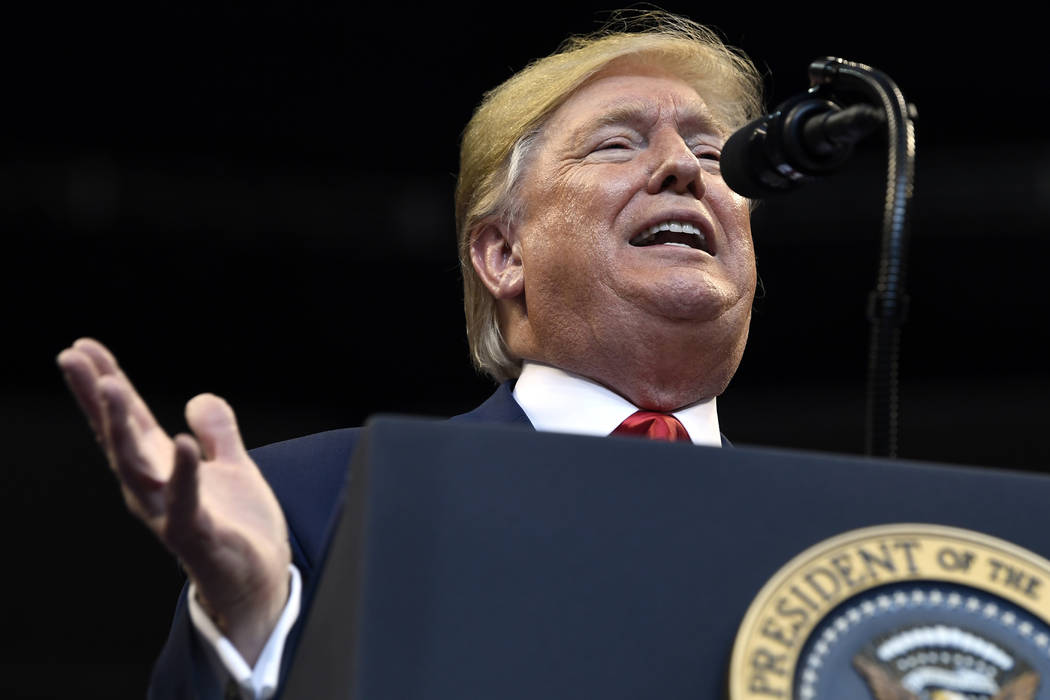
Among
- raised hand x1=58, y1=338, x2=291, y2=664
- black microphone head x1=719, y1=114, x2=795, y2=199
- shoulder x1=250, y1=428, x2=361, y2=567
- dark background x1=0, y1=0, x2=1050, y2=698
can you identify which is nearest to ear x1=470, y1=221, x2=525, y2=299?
→ shoulder x1=250, y1=428, x2=361, y2=567

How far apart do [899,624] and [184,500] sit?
0.47 m

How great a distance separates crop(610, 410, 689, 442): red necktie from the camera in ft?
5.96

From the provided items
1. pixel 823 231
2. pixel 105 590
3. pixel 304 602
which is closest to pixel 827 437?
pixel 823 231

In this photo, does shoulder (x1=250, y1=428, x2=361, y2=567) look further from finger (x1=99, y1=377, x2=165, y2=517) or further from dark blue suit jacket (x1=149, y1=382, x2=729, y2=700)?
finger (x1=99, y1=377, x2=165, y2=517)

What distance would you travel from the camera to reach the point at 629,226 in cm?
194

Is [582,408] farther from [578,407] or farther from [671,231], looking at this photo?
[671,231]

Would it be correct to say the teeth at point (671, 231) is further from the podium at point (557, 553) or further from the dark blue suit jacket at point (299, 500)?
the podium at point (557, 553)

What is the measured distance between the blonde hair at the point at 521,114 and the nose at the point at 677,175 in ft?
0.62

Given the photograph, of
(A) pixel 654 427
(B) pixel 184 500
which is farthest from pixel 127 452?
(A) pixel 654 427

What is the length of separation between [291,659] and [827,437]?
3.07 m

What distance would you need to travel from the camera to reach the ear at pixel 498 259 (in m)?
2.08

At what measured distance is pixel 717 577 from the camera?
94 cm

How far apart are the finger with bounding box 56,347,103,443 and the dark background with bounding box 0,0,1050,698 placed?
2.63 metres

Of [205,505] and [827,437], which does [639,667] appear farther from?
[827,437]
